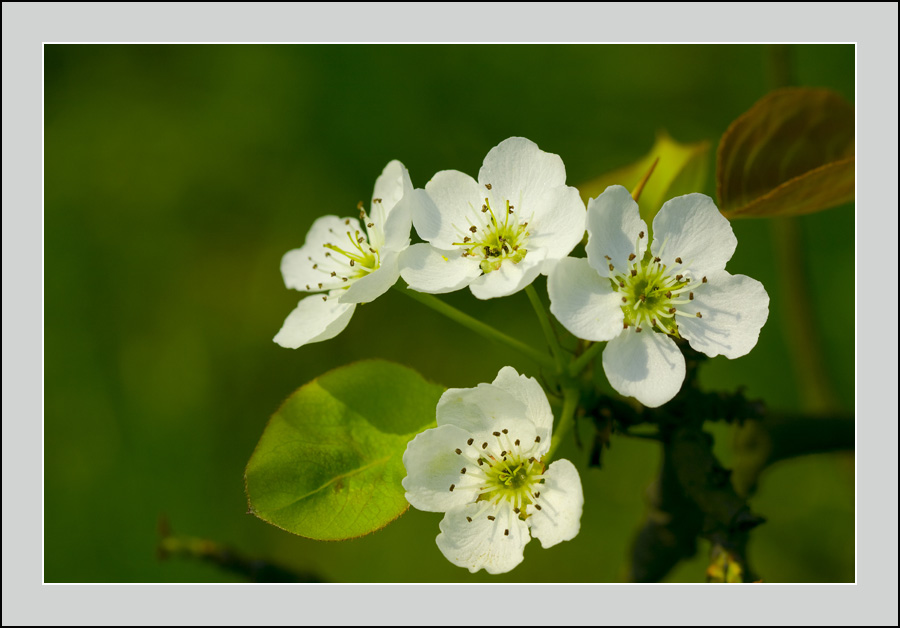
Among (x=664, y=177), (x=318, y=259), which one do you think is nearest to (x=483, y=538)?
(x=318, y=259)

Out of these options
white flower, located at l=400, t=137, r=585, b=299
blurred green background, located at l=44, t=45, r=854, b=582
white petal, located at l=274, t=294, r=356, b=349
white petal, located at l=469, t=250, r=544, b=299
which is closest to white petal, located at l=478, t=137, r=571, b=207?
white flower, located at l=400, t=137, r=585, b=299

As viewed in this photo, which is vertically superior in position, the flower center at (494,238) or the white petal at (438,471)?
the flower center at (494,238)

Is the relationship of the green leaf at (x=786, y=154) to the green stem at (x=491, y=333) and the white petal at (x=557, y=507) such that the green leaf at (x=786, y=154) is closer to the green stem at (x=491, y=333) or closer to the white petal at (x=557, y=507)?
the green stem at (x=491, y=333)

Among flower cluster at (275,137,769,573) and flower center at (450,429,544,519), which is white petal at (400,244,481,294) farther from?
flower center at (450,429,544,519)

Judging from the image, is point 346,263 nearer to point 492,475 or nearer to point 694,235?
point 492,475

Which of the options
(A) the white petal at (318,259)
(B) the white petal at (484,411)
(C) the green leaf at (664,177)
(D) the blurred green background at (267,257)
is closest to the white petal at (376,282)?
(B) the white petal at (484,411)
